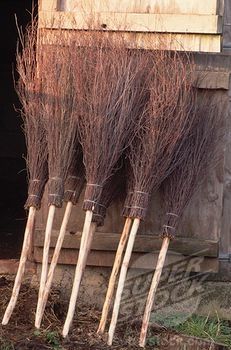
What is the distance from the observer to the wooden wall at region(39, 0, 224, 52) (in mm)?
4282

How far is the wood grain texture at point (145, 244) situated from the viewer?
4.33m

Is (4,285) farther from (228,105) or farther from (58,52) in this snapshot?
(228,105)

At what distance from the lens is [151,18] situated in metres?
4.30

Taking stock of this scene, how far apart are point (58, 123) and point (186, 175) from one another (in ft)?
2.75

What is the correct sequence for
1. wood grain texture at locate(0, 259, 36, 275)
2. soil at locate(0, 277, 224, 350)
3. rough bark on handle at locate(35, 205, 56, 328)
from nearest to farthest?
soil at locate(0, 277, 224, 350) → rough bark on handle at locate(35, 205, 56, 328) → wood grain texture at locate(0, 259, 36, 275)

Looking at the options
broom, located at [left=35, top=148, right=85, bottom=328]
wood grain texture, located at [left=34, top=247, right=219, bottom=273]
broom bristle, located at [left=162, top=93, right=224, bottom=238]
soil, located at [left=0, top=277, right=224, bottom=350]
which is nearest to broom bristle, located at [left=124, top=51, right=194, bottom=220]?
broom bristle, located at [left=162, top=93, right=224, bottom=238]

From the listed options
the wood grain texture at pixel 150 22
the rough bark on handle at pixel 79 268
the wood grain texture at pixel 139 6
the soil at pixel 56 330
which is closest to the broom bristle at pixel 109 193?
the rough bark on handle at pixel 79 268

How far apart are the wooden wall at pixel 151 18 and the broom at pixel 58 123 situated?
0.47 m

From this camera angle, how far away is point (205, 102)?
427cm

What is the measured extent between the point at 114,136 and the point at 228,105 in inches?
39.0

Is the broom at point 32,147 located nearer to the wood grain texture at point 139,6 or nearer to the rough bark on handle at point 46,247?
the rough bark on handle at point 46,247

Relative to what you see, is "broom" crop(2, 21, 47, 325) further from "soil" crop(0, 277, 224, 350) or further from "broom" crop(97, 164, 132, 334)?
"broom" crop(97, 164, 132, 334)

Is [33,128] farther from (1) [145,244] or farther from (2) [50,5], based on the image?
(1) [145,244]

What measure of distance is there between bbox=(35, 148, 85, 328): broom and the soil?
4.9 inches
